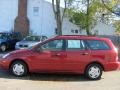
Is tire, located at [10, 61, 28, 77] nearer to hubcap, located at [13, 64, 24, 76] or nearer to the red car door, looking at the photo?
hubcap, located at [13, 64, 24, 76]

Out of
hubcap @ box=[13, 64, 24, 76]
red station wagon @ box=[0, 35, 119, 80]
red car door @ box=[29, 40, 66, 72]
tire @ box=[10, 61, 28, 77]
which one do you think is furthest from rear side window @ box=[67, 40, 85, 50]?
hubcap @ box=[13, 64, 24, 76]

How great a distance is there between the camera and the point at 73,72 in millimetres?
14516

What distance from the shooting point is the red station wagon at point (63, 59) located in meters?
14.3

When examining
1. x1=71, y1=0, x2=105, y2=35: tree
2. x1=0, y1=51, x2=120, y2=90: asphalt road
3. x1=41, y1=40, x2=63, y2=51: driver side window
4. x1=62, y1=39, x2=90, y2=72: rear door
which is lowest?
x1=0, y1=51, x2=120, y2=90: asphalt road

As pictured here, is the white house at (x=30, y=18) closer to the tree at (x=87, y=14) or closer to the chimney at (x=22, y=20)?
the chimney at (x=22, y=20)

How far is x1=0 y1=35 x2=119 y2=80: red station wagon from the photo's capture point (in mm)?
14344

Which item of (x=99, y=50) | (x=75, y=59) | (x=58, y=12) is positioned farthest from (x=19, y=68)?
(x=58, y=12)

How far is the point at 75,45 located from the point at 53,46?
84cm

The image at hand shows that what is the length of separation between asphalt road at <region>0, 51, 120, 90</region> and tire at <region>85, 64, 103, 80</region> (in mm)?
213

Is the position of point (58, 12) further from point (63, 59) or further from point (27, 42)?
point (63, 59)

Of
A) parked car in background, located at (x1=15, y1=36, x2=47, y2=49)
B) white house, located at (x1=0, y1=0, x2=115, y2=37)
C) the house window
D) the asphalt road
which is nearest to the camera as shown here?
the asphalt road

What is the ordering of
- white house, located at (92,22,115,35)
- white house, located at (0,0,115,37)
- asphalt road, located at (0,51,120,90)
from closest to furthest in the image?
asphalt road, located at (0,51,120,90), white house, located at (0,0,115,37), white house, located at (92,22,115,35)

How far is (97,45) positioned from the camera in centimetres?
1481

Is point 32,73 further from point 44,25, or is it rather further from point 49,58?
point 44,25
